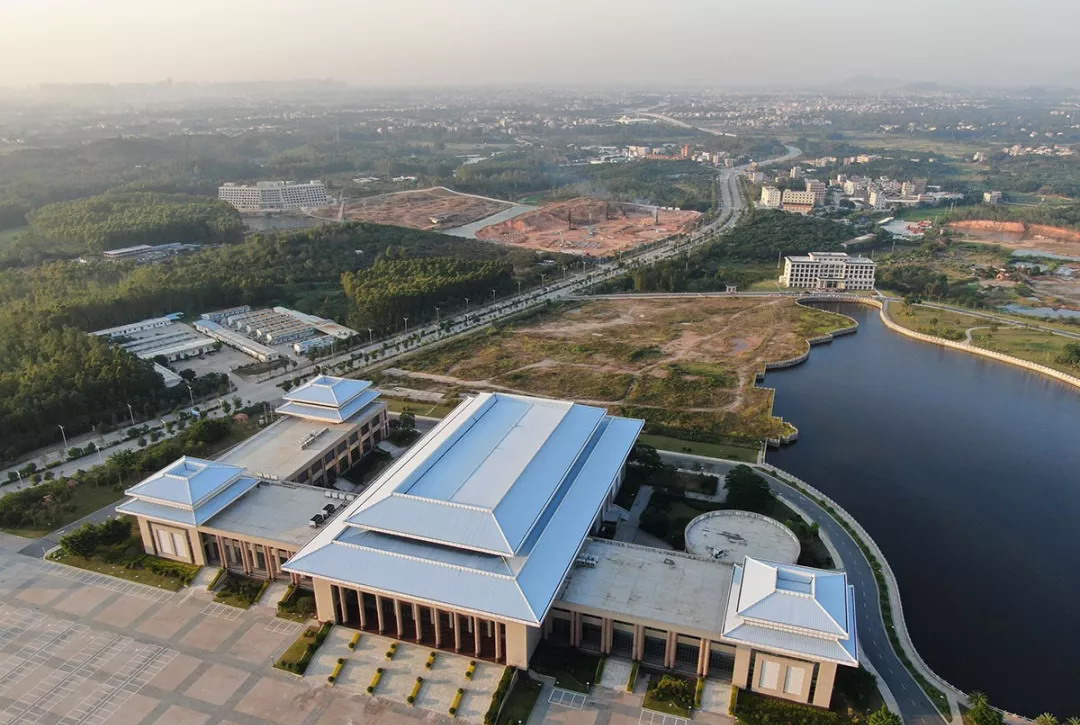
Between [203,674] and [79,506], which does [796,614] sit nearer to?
[203,674]

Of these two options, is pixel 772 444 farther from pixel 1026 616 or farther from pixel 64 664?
pixel 64 664

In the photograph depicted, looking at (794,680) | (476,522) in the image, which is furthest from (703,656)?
(476,522)

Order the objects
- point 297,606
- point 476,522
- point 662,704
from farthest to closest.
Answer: point 297,606, point 476,522, point 662,704

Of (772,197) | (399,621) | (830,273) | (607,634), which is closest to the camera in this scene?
(607,634)

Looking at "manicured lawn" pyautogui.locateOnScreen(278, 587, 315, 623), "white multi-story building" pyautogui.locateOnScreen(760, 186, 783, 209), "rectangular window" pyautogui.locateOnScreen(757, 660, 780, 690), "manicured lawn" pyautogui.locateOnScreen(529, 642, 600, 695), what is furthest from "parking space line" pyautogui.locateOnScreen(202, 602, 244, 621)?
"white multi-story building" pyautogui.locateOnScreen(760, 186, 783, 209)

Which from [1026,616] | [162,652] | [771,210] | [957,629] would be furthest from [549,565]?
[771,210]

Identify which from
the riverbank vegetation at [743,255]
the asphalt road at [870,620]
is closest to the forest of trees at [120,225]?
the riverbank vegetation at [743,255]

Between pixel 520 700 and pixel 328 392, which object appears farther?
pixel 328 392

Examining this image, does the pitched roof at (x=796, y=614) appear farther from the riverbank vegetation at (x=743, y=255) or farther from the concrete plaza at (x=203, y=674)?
the riverbank vegetation at (x=743, y=255)
